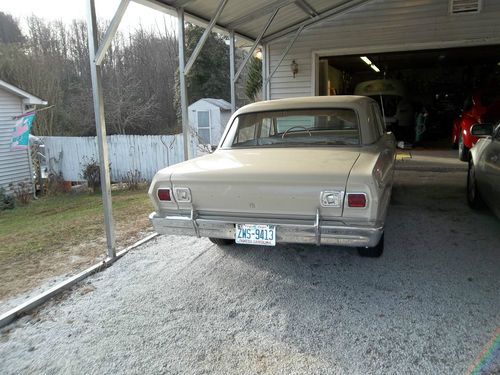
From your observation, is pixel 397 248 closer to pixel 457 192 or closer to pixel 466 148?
pixel 457 192

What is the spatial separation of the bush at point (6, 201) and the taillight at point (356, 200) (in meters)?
12.9

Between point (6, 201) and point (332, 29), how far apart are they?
11500 mm

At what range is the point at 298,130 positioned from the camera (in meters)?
4.89

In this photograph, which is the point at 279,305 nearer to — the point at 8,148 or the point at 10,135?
the point at 8,148

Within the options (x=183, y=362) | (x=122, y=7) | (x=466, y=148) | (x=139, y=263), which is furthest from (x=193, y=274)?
(x=466, y=148)

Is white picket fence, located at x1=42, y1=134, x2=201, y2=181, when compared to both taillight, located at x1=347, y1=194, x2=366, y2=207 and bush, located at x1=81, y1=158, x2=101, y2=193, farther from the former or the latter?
taillight, located at x1=347, y1=194, x2=366, y2=207

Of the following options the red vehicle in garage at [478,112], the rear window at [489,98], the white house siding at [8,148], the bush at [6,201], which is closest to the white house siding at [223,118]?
the white house siding at [8,148]

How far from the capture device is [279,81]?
11.0 metres

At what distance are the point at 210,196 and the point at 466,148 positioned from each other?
296 inches

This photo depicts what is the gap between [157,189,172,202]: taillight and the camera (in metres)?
3.61

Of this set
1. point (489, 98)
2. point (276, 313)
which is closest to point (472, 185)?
point (276, 313)

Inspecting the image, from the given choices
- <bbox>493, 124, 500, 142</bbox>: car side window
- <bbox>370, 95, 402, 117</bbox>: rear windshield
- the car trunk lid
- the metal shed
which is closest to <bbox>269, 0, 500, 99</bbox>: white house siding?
<bbox>370, 95, 402, 117</bbox>: rear windshield

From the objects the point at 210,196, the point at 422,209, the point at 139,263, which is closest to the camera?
the point at 210,196

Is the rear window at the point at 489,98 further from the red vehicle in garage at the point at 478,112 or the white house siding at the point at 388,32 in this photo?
the white house siding at the point at 388,32
